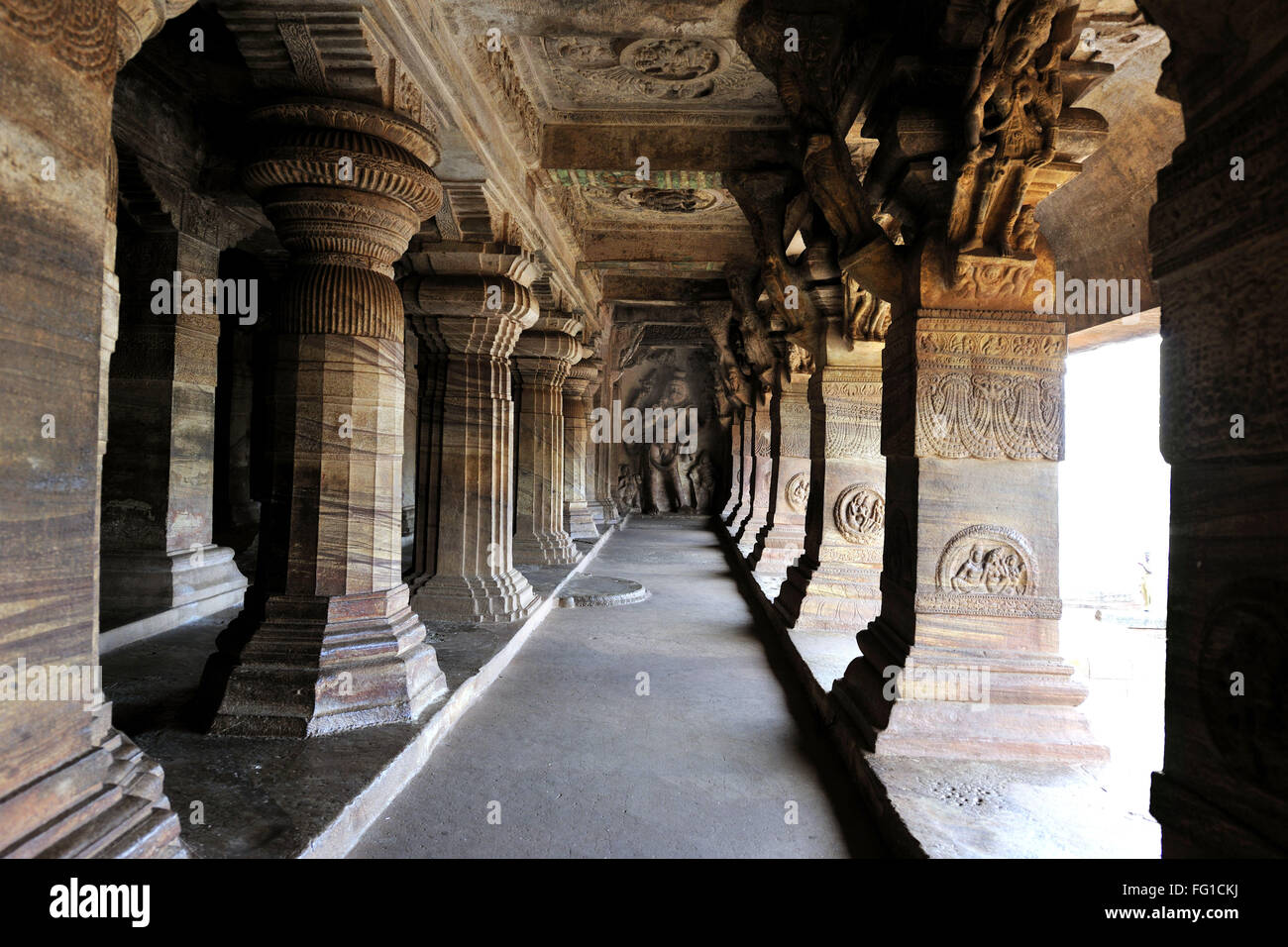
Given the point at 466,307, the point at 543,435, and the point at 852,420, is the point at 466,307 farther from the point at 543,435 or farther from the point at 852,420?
the point at 543,435

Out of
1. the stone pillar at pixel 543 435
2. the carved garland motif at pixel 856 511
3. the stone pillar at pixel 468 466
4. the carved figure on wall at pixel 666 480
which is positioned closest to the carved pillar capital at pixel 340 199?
the stone pillar at pixel 468 466

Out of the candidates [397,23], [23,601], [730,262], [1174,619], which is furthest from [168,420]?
[730,262]

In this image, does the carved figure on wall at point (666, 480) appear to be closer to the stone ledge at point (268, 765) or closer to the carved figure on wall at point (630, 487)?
the carved figure on wall at point (630, 487)

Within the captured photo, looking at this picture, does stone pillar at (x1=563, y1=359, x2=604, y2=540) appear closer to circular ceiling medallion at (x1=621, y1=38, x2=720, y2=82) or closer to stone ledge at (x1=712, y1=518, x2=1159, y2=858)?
circular ceiling medallion at (x1=621, y1=38, x2=720, y2=82)

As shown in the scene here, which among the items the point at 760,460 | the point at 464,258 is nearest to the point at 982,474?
the point at 464,258

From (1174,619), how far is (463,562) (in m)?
5.01

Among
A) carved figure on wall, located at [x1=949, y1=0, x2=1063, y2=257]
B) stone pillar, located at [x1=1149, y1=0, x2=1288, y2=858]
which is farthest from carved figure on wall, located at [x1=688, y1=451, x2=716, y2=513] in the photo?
stone pillar, located at [x1=1149, y1=0, x2=1288, y2=858]

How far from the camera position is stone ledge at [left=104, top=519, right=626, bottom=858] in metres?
2.39

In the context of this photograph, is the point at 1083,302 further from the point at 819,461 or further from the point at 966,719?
the point at 966,719

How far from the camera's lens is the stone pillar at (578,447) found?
11999 millimetres

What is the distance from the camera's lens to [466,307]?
5.37 meters

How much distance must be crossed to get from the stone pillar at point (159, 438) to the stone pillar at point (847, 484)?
15.8 ft

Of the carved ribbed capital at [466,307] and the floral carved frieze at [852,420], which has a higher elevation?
the carved ribbed capital at [466,307]
